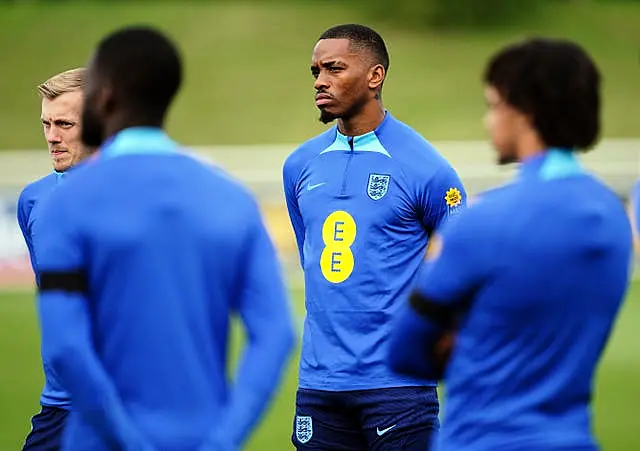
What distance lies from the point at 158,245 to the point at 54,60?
3173cm

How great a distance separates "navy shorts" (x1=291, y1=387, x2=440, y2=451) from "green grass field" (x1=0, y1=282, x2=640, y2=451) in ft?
11.4

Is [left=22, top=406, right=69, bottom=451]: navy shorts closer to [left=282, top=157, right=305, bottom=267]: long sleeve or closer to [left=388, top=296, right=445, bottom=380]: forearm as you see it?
[left=282, top=157, right=305, bottom=267]: long sleeve

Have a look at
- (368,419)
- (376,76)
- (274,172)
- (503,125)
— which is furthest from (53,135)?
(274,172)

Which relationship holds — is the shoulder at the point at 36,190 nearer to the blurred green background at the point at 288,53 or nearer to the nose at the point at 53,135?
the nose at the point at 53,135

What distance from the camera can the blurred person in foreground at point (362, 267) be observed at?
16.9 ft

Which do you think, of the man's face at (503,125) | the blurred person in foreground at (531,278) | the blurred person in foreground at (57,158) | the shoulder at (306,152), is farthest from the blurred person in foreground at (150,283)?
the shoulder at (306,152)

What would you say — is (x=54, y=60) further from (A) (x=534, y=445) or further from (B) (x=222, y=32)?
(A) (x=534, y=445)

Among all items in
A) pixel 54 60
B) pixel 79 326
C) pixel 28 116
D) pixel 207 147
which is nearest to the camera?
pixel 79 326

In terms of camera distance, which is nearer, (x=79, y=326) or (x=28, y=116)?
(x=79, y=326)

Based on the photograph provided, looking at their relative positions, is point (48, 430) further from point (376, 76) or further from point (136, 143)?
point (136, 143)

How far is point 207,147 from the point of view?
28.9 m

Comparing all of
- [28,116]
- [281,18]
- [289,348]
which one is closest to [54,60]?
[28,116]

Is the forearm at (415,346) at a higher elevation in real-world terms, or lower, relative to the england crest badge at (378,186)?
higher

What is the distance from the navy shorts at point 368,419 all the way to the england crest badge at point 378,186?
0.75 meters
